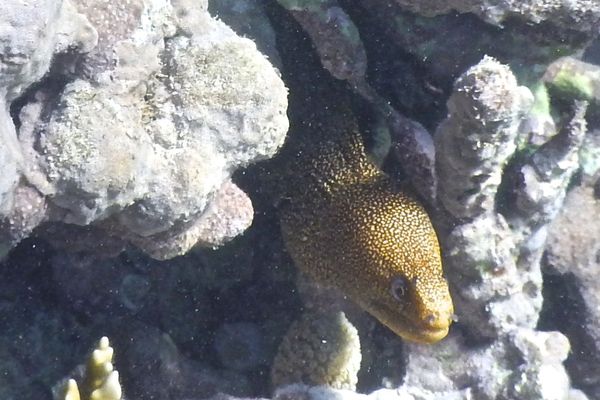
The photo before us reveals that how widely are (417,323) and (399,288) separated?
207 mm

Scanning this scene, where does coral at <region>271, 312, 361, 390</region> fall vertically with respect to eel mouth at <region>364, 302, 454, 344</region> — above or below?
below

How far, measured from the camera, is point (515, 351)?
14.2 feet

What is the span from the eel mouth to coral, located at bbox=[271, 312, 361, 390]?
63 cm

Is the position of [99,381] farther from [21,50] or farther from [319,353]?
[319,353]

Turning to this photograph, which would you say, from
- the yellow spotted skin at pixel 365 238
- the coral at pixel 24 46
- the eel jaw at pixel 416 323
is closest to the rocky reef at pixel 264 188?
the coral at pixel 24 46

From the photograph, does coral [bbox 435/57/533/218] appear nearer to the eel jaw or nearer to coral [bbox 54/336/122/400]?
the eel jaw

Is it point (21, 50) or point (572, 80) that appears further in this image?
point (572, 80)

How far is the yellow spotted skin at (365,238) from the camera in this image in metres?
3.31

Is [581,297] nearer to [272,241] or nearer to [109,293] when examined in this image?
[272,241]

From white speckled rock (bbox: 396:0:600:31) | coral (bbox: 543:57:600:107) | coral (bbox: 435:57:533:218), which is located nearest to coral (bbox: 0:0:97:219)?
coral (bbox: 435:57:533:218)

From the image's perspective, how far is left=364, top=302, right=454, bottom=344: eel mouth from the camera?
3285 mm

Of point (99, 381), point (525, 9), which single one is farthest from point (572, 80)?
point (99, 381)

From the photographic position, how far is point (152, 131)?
2.65m

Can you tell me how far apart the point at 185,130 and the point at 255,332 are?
80.7 inches
